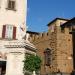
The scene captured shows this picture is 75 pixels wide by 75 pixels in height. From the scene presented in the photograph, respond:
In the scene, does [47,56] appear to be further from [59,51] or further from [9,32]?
[9,32]

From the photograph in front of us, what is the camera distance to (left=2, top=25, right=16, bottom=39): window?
92.7 feet

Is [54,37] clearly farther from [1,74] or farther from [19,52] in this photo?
[1,74]

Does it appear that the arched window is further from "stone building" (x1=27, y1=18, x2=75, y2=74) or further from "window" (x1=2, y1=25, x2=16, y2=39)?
"window" (x1=2, y1=25, x2=16, y2=39)

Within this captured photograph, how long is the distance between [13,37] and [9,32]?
74cm

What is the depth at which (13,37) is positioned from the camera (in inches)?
1128

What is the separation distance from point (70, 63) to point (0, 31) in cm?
919

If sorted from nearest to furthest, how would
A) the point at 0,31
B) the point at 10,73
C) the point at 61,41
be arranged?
the point at 10,73
the point at 0,31
the point at 61,41

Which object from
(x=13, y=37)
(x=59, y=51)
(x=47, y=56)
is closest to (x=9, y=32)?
(x=13, y=37)

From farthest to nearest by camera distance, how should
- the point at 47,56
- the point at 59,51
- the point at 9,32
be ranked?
the point at 47,56
the point at 59,51
the point at 9,32

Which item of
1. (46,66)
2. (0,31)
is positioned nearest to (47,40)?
(46,66)

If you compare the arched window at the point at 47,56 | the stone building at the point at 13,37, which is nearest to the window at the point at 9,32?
the stone building at the point at 13,37

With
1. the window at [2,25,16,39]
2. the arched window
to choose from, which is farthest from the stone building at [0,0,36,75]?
the arched window

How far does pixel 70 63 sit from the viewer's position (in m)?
29.9

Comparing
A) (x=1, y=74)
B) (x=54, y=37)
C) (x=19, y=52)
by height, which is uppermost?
(x=54, y=37)
